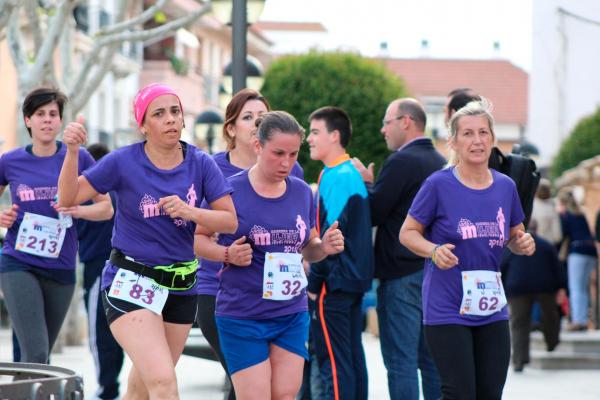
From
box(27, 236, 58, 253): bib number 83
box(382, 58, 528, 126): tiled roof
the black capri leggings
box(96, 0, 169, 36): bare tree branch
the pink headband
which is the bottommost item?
the black capri leggings

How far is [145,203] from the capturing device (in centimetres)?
714

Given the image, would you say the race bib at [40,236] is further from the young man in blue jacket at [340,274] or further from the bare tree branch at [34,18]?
the bare tree branch at [34,18]

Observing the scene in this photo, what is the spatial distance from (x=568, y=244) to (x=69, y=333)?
6804 mm

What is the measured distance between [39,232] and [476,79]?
88924 mm

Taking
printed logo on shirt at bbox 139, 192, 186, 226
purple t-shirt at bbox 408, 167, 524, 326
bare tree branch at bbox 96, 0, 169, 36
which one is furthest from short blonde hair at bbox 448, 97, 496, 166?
bare tree branch at bbox 96, 0, 169, 36

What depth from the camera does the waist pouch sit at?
23.4 feet

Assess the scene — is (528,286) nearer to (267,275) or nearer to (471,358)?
(471,358)

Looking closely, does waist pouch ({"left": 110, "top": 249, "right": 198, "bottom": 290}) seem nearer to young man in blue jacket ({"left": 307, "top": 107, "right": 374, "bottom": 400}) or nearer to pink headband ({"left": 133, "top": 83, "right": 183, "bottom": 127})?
pink headband ({"left": 133, "top": 83, "right": 183, "bottom": 127})

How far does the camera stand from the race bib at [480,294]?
770 cm

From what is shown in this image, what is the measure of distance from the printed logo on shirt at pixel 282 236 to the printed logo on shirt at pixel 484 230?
81 cm

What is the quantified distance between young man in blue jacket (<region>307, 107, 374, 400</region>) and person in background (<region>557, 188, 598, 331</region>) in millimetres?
10780

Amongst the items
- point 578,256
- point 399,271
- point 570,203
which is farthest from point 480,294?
point 570,203

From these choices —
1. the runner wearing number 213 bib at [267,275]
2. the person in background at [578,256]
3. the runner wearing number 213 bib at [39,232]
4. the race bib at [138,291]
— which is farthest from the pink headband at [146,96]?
the person in background at [578,256]

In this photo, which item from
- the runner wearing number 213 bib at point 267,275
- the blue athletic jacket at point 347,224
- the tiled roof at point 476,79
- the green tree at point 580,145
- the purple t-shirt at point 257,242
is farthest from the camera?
the tiled roof at point 476,79
